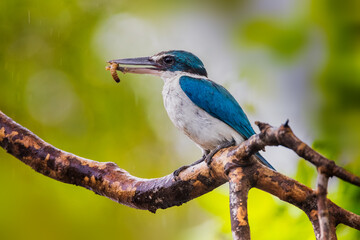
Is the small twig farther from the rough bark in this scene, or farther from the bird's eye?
the bird's eye

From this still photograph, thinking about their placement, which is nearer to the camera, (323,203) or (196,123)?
(323,203)

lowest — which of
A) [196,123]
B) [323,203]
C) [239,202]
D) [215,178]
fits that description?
[323,203]

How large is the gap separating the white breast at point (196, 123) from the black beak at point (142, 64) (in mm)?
174

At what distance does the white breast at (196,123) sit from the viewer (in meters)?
1.94

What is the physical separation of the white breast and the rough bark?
0.73ft

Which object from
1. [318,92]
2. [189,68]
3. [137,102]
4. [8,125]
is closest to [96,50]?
[137,102]

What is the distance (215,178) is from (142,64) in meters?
0.81

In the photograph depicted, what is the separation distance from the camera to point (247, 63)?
268 cm

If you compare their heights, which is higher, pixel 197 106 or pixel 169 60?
pixel 169 60

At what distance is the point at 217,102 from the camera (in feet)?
6.75

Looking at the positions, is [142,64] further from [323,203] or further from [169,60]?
[323,203]

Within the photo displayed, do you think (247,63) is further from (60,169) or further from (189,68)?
(60,169)

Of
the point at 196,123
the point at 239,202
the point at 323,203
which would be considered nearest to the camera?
the point at 323,203

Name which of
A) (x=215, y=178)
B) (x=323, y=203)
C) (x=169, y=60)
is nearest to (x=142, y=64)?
(x=169, y=60)
